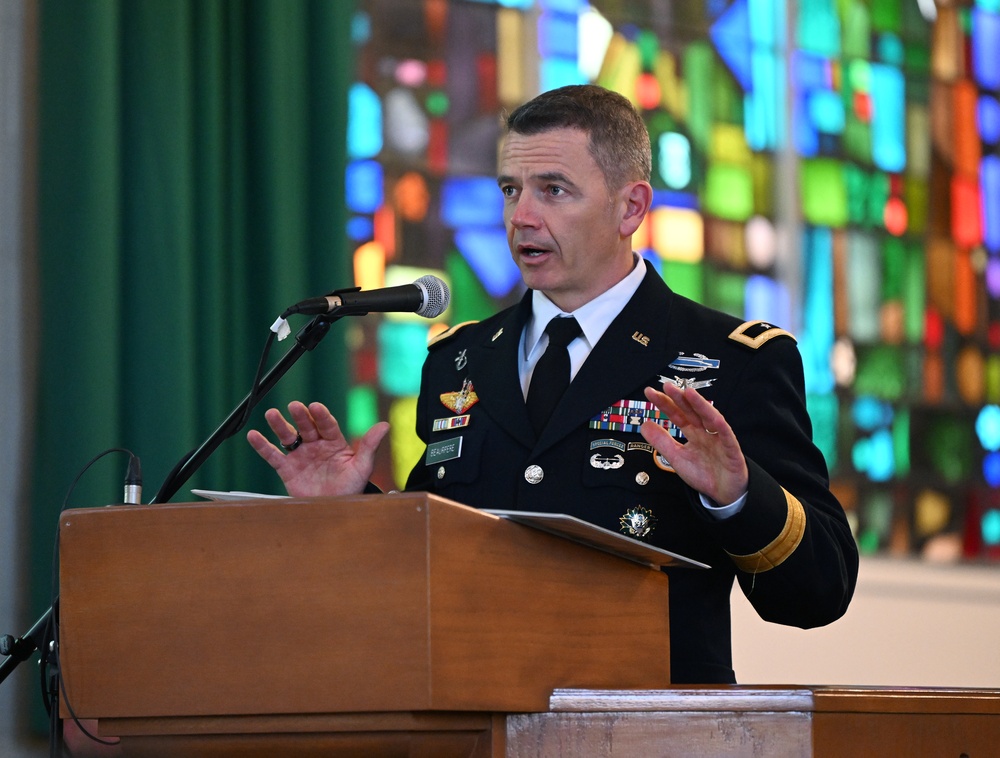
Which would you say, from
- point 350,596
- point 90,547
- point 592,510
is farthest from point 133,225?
point 350,596

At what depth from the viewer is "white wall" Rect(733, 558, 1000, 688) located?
4.09m

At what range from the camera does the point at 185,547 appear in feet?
4.49

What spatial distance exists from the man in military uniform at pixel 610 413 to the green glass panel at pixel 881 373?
8.42ft

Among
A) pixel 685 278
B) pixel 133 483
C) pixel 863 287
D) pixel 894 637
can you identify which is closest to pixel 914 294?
pixel 863 287

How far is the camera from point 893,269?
4.84m

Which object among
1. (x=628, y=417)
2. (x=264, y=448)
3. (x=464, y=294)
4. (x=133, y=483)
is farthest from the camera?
(x=464, y=294)

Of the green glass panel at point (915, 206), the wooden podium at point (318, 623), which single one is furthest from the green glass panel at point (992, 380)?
the wooden podium at point (318, 623)

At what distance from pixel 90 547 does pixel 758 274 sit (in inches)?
137

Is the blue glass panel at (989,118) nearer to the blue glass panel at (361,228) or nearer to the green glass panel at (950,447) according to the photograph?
the green glass panel at (950,447)

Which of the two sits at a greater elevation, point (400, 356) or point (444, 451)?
point (400, 356)

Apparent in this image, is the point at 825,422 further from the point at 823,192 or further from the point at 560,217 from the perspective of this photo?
the point at 560,217

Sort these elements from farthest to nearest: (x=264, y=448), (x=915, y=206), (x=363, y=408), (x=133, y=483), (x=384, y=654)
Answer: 1. (x=915, y=206)
2. (x=363, y=408)
3. (x=264, y=448)
4. (x=133, y=483)
5. (x=384, y=654)

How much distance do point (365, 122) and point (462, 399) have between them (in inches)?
74.8

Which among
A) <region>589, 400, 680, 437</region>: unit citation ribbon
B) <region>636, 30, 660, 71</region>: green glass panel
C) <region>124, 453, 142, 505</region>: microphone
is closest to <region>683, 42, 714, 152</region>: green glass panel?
<region>636, 30, 660, 71</region>: green glass panel
